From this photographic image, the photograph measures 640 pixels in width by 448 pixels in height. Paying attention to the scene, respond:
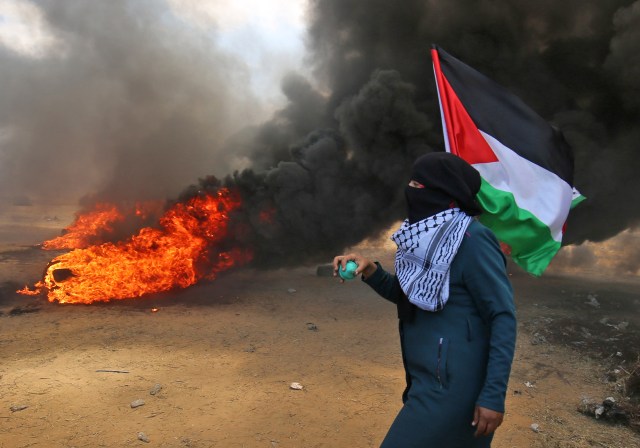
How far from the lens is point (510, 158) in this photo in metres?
4.00

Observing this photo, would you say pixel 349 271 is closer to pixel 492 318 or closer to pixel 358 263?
pixel 358 263

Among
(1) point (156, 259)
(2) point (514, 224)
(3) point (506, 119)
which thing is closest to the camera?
(2) point (514, 224)

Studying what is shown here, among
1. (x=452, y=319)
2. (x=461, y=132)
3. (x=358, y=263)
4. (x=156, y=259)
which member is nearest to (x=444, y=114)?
(x=461, y=132)

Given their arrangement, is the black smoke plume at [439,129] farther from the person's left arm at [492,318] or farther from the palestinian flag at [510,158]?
the person's left arm at [492,318]

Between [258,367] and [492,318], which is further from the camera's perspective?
[258,367]

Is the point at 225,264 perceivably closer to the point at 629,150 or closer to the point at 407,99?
the point at 407,99

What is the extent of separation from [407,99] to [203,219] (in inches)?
229

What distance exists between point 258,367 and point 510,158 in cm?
380

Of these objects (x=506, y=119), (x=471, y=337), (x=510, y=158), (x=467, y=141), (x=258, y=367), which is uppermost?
(x=506, y=119)

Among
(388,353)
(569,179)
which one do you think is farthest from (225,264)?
(569,179)

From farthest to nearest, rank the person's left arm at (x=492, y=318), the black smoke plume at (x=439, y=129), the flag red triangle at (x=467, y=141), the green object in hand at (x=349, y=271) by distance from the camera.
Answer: the black smoke plume at (x=439, y=129) → the flag red triangle at (x=467, y=141) → the green object in hand at (x=349, y=271) → the person's left arm at (x=492, y=318)

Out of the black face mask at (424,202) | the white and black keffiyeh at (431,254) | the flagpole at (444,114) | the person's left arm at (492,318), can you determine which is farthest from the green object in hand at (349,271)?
the flagpole at (444,114)

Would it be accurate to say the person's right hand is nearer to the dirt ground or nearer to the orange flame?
the dirt ground

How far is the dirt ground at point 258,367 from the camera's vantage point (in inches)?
167
